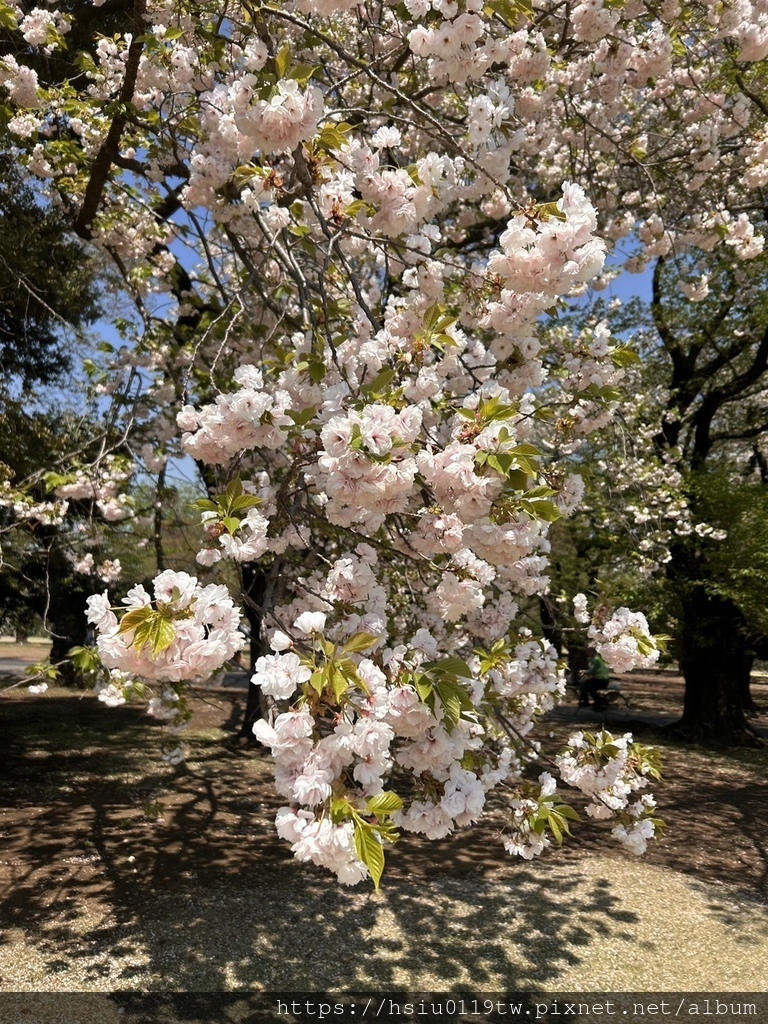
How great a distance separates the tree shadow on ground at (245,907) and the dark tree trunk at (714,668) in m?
5.82

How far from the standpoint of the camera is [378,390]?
2145mm

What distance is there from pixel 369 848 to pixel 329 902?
4193mm

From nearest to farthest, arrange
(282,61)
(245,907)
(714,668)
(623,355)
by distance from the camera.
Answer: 1. (282,61)
2. (623,355)
3. (245,907)
4. (714,668)

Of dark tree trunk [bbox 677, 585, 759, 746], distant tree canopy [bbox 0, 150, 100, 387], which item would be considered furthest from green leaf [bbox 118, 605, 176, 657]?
dark tree trunk [bbox 677, 585, 759, 746]

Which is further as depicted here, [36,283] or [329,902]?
[36,283]

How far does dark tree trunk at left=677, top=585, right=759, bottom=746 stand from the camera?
11.1 meters

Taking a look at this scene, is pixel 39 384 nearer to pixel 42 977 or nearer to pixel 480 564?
pixel 42 977

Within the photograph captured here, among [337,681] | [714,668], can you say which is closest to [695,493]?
[714,668]

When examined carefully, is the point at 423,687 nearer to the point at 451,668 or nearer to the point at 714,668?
the point at 451,668

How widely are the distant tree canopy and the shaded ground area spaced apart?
4323 mm

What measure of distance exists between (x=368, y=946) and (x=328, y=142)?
4560 millimetres

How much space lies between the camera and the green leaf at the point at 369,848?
1515mm

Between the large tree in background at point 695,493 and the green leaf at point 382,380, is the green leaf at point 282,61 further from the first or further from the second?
the large tree in background at point 695,493

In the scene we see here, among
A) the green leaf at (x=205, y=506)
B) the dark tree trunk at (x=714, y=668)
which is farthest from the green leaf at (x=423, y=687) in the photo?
the dark tree trunk at (x=714, y=668)
